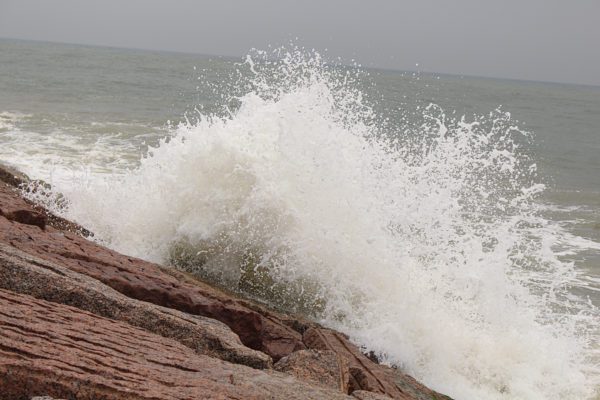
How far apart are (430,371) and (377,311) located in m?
0.71

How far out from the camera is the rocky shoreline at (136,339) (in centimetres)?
215

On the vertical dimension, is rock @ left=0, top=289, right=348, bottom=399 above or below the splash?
below

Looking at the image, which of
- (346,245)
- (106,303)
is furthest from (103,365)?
(346,245)

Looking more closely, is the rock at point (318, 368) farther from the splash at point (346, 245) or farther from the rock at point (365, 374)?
the splash at point (346, 245)

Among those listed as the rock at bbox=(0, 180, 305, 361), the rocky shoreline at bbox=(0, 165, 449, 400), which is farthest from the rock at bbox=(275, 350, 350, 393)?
the rock at bbox=(0, 180, 305, 361)

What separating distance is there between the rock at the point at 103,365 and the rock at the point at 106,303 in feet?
0.47

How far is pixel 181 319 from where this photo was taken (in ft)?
10.2

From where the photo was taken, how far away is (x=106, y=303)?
294 centimetres

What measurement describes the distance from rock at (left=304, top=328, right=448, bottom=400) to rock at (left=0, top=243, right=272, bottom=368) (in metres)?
0.63

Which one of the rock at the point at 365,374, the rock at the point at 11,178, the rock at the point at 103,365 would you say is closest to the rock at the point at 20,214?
the rock at the point at 11,178

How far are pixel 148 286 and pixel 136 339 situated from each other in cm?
99

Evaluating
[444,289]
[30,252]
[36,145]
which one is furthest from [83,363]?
[36,145]

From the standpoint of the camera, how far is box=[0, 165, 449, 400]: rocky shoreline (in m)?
2.15

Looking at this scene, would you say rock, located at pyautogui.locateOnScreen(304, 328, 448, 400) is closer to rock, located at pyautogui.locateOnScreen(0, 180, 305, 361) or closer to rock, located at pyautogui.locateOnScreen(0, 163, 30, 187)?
rock, located at pyautogui.locateOnScreen(0, 180, 305, 361)
